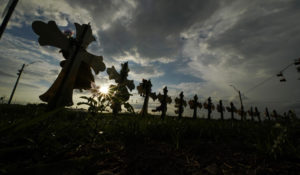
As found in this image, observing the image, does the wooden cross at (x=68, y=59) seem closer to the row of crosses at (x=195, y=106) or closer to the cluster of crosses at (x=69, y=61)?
the cluster of crosses at (x=69, y=61)

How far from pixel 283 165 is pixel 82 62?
636 cm

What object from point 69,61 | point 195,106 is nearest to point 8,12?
point 69,61

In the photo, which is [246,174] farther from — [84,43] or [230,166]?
[84,43]

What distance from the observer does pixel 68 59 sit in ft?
15.9

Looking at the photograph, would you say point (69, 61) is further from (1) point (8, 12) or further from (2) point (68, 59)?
(1) point (8, 12)

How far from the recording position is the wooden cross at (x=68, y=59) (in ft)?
13.8

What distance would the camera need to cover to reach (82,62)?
218 inches

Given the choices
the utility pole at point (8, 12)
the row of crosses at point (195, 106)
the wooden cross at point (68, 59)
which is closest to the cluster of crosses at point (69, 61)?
the wooden cross at point (68, 59)

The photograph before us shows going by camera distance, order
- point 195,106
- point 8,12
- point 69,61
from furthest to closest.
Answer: point 195,106 < point 69,61 < point 8,12

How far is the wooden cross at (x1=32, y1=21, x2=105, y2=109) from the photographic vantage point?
4.22 meters

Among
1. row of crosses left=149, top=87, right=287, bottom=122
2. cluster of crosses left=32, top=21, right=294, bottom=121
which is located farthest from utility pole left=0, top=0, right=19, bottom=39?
row of crosses left=149, top=87, right=287, bottom=122

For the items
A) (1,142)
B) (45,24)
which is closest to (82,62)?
(45,24)

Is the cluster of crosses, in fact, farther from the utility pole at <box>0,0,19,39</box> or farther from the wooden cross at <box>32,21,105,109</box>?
the utility pole at <box>0,0,19,39</box>

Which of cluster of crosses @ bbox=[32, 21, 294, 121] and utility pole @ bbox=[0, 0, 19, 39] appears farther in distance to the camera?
cluster of crosses @ bbox=[32, 21, 294, 121]
